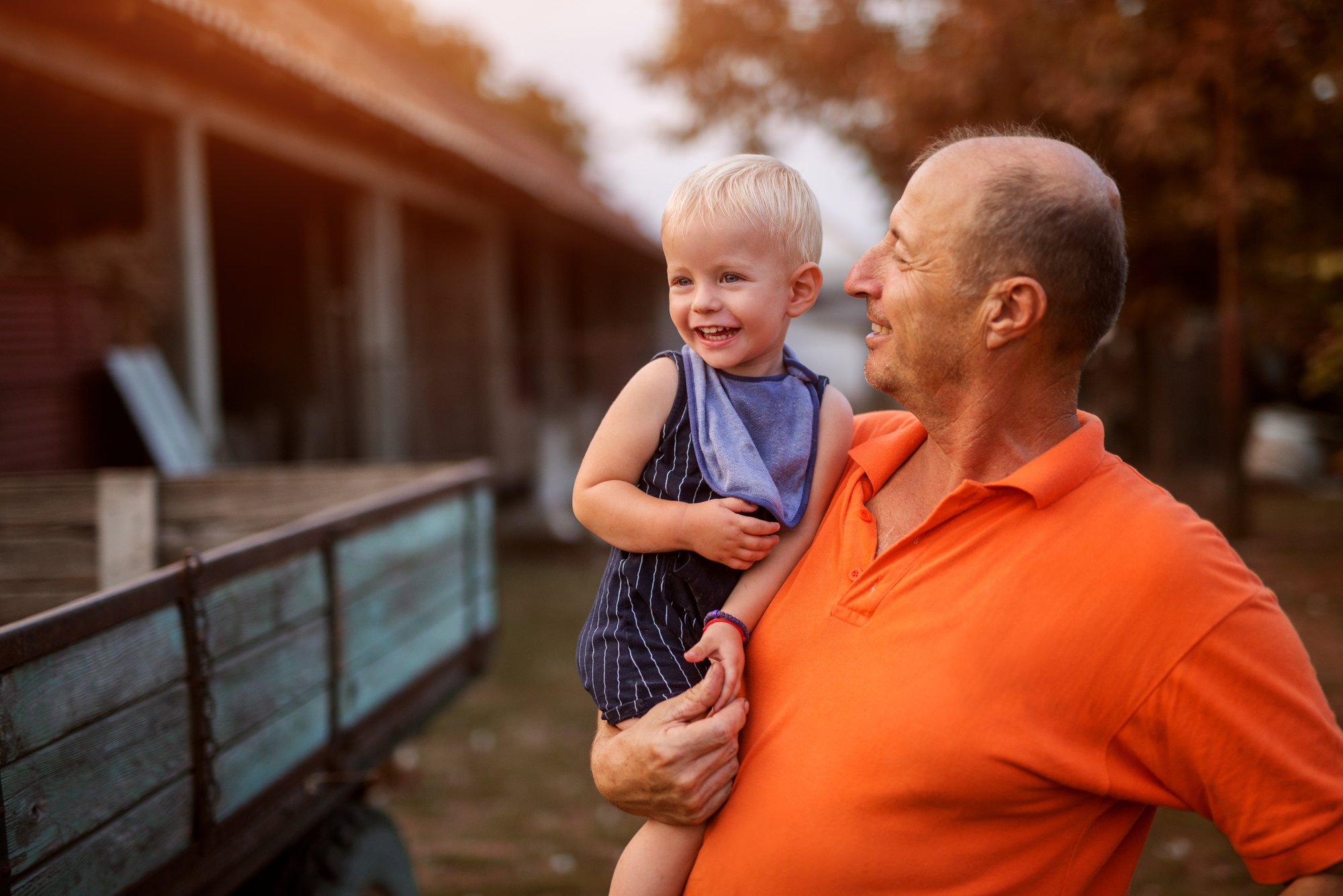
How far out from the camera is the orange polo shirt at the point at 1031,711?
1469mm

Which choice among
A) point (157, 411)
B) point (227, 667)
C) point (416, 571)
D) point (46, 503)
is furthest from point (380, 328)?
point (227, 667)

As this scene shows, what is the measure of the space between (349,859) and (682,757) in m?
1.20

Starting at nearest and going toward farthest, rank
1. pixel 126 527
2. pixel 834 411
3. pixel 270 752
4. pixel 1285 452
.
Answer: pixel 834 411, pixel 270 752, pixel 126 527, pixel 1285 452

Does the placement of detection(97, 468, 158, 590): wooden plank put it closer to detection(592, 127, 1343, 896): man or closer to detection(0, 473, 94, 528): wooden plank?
detection(0, 473, 94, 528): wooden plank

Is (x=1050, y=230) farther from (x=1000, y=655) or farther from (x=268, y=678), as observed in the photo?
(x=268, y=678)

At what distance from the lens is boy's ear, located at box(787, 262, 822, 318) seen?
6.20 ft

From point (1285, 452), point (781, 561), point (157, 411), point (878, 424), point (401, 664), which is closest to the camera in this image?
point (781, 561)

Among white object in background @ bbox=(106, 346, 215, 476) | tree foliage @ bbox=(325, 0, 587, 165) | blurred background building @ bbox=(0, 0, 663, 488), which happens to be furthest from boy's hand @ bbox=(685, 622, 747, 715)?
tree foliage @ bbox=(325, 0, 587, 165)

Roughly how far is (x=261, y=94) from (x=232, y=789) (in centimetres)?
692

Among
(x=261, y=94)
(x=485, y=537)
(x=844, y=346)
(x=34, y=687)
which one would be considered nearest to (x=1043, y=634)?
(x=34, y=687)

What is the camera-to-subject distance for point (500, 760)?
537cm

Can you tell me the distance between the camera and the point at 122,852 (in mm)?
1811

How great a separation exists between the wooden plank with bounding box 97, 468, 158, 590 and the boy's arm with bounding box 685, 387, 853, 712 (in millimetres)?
2450

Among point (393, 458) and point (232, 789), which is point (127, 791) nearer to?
point (232, 789)
